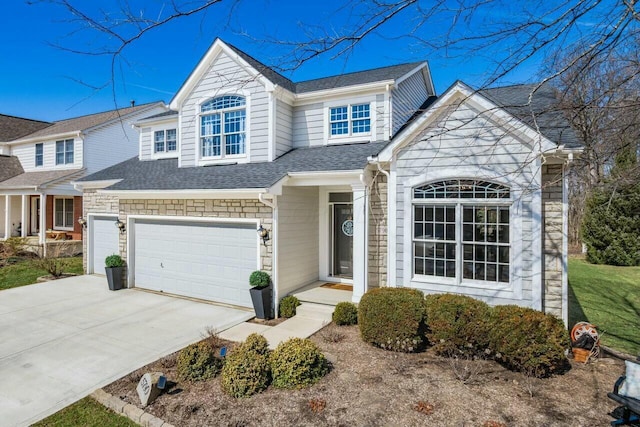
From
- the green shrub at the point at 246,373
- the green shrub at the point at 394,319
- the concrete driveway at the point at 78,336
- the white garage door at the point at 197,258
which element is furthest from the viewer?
the white garage door at the point at 197,258

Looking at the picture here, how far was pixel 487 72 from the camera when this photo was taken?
3.66 meters

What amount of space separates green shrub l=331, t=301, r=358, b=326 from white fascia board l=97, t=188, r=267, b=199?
3304 mm

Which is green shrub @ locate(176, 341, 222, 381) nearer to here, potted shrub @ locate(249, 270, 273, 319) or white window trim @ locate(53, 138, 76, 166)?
potted shrub @ locate(249, 270, 273, 319)

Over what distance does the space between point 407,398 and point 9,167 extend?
27259mm

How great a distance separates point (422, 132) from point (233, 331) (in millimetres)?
6077

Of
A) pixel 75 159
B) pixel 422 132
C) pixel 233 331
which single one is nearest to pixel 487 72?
pixel 422 132

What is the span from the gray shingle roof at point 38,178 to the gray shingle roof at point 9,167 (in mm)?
633

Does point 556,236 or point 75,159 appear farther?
point 75,159

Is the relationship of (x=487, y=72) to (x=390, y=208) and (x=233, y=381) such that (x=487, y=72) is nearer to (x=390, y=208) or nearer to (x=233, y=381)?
(x=390, y=208)

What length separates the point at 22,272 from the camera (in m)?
14.2

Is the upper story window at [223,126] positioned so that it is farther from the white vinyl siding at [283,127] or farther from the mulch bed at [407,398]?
the mulch bed at [407,398]

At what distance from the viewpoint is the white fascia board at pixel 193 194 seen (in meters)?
8.82

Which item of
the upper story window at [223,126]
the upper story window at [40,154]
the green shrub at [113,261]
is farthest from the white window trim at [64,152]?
the upper story window at [223,126]

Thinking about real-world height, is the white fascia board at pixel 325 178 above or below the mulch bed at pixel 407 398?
above
